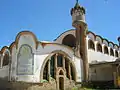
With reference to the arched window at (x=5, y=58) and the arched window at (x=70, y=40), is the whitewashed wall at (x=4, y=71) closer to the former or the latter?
the arched window at (x=5, y=58)

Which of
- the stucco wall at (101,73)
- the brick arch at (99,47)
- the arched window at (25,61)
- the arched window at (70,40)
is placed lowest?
the stucco wall at (101,73)

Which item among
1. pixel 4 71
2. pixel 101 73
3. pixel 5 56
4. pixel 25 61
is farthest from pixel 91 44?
pixel 4 71

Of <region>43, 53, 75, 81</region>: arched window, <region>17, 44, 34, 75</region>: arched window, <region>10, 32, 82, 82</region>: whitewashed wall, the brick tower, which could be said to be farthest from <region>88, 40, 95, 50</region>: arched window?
<region>17, 44, 34, 75</region>: arched window

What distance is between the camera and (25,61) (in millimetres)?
23547

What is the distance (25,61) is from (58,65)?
4432 mm

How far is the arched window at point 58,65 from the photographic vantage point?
2448 centimetres

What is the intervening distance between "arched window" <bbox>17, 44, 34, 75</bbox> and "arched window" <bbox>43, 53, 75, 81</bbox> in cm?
192

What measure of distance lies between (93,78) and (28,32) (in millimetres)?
11870

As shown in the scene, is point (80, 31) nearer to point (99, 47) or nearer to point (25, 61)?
point (99, 47)

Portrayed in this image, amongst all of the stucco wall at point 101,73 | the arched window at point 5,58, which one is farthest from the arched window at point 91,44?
the arched window at point 5,58

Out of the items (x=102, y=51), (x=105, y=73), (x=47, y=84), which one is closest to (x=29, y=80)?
(x=47, y=84)

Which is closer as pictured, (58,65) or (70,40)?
(58,65)

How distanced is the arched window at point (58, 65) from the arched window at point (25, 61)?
192 centimetres

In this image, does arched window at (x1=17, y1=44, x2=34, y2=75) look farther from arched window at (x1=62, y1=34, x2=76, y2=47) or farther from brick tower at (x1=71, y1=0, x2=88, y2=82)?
arched window at (x1=62, y1=34, x2=76, y2=47)
